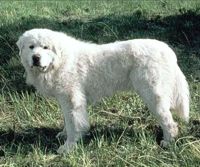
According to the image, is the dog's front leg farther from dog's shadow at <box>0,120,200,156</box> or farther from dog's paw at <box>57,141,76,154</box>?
dog's shadow at <box>0,120,200,156</box>

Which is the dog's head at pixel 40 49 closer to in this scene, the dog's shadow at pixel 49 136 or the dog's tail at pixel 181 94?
the dog's shadow at pixel 49 136

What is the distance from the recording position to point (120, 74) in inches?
268

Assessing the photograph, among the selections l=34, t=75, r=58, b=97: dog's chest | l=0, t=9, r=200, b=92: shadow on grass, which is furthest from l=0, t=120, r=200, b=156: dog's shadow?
l=0, t=9, r=200, b=92: shadow on grass

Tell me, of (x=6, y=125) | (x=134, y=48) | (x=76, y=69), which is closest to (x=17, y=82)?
(x=6, y=125)

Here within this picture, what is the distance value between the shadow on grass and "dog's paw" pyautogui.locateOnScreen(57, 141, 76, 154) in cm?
254

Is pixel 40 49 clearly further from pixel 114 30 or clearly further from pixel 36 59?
pixel 114 30

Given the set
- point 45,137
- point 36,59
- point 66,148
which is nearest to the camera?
point 36,59

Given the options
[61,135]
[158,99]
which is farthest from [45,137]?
[158,99]

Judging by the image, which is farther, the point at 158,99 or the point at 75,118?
the point at 75,118

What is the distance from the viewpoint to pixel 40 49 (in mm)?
→ 6605

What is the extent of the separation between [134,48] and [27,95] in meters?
2.24

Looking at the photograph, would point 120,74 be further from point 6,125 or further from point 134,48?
point 6,125

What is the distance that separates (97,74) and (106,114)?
106 cm

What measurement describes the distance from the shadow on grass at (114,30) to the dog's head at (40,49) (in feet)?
7.89
